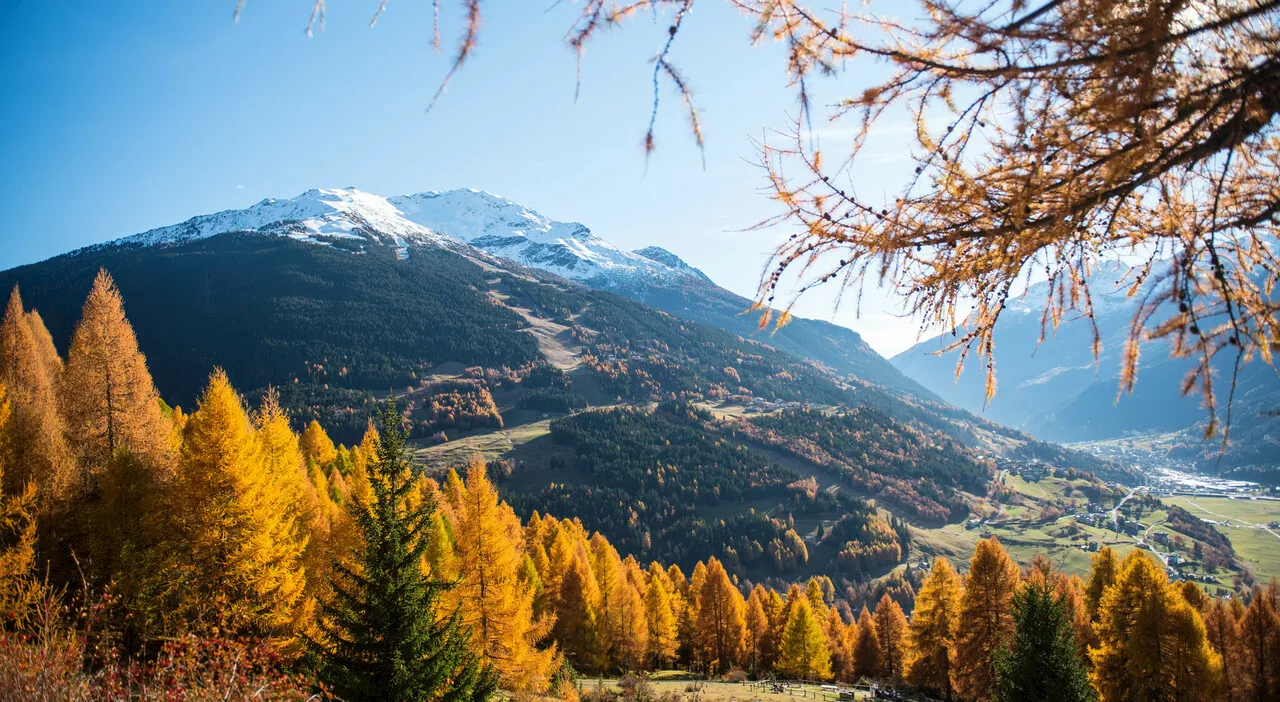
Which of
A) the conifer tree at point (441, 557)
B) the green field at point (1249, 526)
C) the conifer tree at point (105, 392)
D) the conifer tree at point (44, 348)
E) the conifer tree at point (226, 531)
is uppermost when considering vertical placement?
the conifer tree at point (44, 348)

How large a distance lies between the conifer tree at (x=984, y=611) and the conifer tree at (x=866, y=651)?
48.6 ft

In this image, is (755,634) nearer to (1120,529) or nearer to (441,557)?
(441,557)

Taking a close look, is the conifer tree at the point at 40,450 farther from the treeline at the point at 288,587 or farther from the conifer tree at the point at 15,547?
the conifer tree at the point at 15,547

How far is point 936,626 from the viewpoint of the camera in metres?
29.4

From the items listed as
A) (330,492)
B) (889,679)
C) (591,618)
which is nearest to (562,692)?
(591,618)

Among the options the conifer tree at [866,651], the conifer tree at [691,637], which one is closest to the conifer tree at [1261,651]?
the conifer tree at [866,651]

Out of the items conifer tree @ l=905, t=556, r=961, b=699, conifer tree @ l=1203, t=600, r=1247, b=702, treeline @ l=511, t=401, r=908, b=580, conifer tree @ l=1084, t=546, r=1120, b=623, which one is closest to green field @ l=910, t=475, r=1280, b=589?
treeline @ l=511, t=401, r=908, b=580

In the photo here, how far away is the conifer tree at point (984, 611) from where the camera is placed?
84.0 feet

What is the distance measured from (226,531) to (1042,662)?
2362 cm

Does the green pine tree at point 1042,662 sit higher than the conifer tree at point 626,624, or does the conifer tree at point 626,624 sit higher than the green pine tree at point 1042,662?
the green pine tree at point 1042,662

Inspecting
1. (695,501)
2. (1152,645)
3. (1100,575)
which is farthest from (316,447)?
(695,501)

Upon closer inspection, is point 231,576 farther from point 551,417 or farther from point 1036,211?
point 551,417

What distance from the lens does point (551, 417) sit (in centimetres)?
17888

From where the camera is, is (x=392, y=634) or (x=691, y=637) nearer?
(x=392, y=634)
